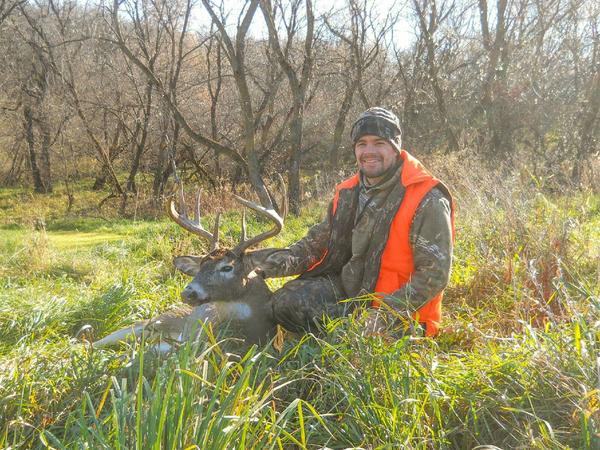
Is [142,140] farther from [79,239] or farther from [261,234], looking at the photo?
[261,234]

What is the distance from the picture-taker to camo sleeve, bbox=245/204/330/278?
4.15 meters

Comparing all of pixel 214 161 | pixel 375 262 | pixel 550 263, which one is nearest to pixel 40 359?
pixel 375 262

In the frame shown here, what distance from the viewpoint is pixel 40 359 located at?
307 cm

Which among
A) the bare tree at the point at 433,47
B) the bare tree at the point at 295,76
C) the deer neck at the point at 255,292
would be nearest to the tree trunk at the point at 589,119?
the bare tree at the point at 433,47

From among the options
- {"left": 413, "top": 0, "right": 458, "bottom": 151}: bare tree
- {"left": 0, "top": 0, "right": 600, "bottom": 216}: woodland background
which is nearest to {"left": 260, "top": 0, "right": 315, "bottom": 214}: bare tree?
{"left": 0, "top": 0, "right": 600, "bottom": 216}: woodland background

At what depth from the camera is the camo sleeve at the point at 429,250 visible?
11.4ft

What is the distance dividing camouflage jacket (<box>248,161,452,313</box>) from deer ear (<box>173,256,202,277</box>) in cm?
41

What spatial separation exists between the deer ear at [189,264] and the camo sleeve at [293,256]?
1.24 ft

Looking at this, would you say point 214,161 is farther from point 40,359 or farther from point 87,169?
point 40,359

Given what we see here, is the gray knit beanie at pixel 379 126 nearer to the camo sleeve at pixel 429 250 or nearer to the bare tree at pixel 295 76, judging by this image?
the camo sleeve at pixel 429 250

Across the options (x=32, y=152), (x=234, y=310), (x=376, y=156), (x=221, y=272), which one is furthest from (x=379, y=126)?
(x=32, y=152)

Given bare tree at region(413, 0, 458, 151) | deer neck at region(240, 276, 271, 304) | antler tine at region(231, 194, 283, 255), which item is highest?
bare tree at region(413, 0, 458, 151)

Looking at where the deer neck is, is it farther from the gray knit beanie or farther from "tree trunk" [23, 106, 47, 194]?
"tree trunk" [23, 106, 47, 194]

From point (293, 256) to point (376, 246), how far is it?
709mm
